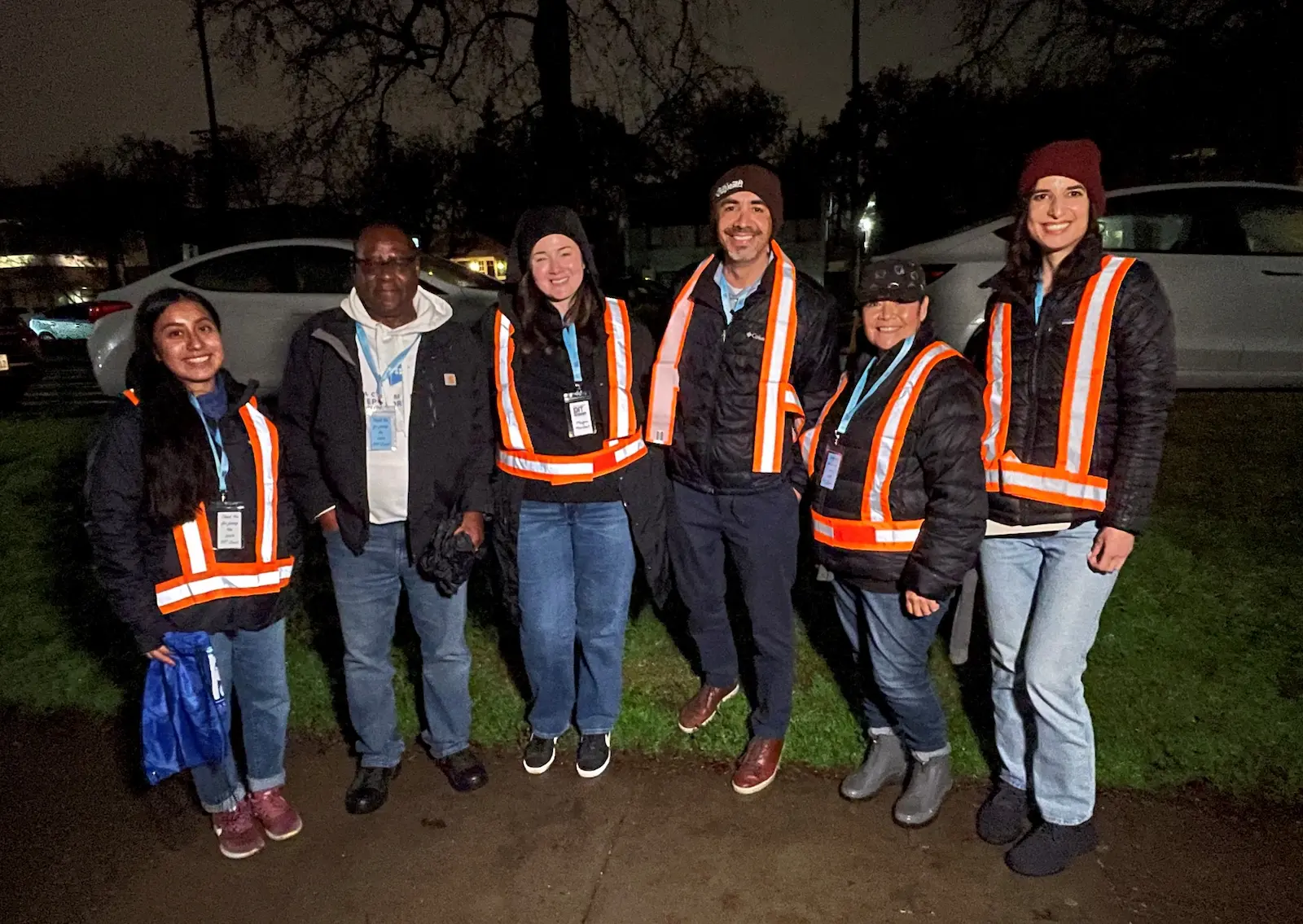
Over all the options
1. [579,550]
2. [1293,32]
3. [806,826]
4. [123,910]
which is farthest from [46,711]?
[1293,32]

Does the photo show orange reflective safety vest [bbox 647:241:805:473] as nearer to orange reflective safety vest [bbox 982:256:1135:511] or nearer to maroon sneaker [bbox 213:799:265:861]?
orange reflective safety vest [bbox 982:256:1135:511]

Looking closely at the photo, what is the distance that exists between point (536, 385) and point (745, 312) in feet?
2.48

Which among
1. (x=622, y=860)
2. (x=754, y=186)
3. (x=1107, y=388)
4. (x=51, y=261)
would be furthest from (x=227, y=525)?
(x=51, y=261)

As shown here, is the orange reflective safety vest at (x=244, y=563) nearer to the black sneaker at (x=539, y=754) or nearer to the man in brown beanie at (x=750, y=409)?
the black sneaker at (x=539, y=754)

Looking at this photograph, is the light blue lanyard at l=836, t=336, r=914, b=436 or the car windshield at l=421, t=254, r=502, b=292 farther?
the car windshield at l=421, t=254, r=502, b=292

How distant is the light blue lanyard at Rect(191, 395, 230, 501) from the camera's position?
283cm

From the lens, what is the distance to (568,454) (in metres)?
3.12

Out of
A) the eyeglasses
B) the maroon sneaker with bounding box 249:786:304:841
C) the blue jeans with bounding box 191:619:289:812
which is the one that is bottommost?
the maroon sneaker with bounding box 249:786:304:841

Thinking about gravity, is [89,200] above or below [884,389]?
above

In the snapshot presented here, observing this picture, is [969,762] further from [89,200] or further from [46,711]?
[89,200]

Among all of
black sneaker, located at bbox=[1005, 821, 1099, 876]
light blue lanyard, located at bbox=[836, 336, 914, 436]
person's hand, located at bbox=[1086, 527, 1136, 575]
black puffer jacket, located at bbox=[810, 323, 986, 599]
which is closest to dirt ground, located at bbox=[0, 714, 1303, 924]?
black sneaker, located at bbox=[1005, 821, 1099, 876]

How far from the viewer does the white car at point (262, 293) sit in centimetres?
843

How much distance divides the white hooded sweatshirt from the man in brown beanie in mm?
829

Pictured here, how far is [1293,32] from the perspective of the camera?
1041cm
